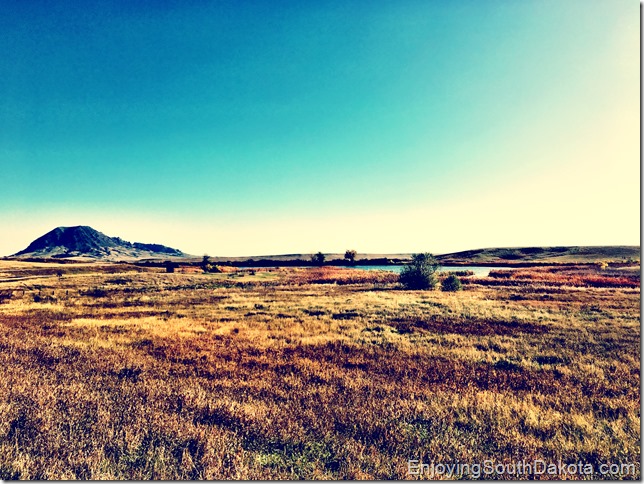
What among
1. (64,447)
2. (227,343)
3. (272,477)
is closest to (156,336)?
(227,343)

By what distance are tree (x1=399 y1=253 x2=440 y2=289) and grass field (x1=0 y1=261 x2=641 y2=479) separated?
25235 millimetres

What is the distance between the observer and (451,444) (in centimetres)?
564

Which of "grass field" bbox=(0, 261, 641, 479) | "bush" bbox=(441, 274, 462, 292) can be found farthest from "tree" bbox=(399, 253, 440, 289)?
"grass field" bbox=(0, 261, 641, 479)

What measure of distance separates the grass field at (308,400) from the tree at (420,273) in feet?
82.8

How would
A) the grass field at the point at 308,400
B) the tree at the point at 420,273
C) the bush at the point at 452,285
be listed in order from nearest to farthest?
1. the grass field at the point at 308,400
2. the bush at the point at 452,285
3. the tree at the point at 420,273

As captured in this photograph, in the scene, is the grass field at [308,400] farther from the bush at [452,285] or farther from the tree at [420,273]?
the tree at [420,273]

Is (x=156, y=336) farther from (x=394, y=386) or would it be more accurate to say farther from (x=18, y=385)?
(x=394, y=386)

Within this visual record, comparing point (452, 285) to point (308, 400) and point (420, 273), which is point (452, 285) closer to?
point (420, 273)

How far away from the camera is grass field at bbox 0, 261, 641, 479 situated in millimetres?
5219

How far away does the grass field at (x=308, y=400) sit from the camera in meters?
5.22

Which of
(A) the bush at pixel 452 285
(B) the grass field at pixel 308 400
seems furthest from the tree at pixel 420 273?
(B) the grass field at pixel 308 400

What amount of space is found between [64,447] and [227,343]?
828 cm

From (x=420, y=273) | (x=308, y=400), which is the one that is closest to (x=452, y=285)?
(x=420, y=273)

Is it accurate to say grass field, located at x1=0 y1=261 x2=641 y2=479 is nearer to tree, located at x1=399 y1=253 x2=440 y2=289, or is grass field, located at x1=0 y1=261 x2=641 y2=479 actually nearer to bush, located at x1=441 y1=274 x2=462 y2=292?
bush, located at x1=441 y1=274 x2=462 y2=292
